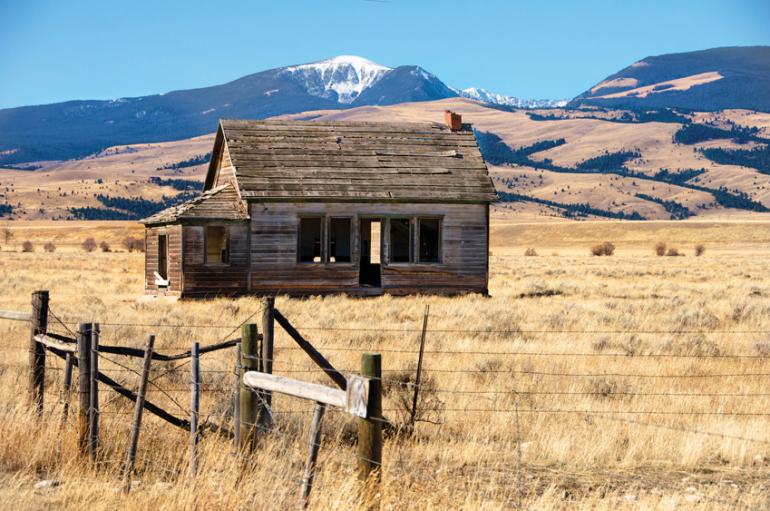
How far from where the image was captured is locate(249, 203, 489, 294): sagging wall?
23.6m

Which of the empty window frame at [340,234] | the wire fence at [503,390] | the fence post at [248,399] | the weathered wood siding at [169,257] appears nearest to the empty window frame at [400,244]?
the empty window frame at [340,234]

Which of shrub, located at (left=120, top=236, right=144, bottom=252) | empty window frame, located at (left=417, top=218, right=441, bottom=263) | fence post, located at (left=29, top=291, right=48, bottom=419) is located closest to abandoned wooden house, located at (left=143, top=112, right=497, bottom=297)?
empty window frame, located at (left=417, top=218, right=441, bottom=263)

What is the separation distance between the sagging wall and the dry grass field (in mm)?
3725

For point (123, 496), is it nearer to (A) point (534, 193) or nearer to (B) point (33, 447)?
(B) point (33, 447)

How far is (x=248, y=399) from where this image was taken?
6406 mm

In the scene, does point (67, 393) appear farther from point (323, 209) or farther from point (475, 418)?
point (323, 209)

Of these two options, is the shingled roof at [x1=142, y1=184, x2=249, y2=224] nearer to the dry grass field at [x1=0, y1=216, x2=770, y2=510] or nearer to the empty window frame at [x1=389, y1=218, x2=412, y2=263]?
the dry grass field at [x1=0, y1=216, x2=770, y2=510]

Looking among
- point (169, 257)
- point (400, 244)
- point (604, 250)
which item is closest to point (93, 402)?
point (169, 257)

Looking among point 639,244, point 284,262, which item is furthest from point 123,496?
point 639,244

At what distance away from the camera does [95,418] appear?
6.75 m

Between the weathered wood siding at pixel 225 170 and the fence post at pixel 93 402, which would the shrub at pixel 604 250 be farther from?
the fence post at pixel 93 402

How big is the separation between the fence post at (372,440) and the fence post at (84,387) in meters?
2.44

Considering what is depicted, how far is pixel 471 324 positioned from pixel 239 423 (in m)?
11.0

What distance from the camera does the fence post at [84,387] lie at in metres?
6.73
